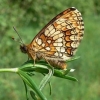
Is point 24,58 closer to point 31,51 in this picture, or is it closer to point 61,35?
point 61,35

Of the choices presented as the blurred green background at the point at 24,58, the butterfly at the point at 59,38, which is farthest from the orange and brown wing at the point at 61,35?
the blurred green background at the point at 24,58

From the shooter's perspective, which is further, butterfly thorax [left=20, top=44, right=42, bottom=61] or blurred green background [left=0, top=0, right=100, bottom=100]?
blurred green background [left=0, top=0, right=100, bottom=100]

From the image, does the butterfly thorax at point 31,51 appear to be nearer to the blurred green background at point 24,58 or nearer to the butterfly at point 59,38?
the butterfly at point 59,38

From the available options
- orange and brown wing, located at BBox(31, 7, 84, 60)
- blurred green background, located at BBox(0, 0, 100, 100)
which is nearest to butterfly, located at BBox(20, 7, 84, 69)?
orange and brown wing, located at BBox(31, 7, 84, 60)

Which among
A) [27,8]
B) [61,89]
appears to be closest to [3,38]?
[27,8]

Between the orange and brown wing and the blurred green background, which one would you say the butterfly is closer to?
the orange and brown wing

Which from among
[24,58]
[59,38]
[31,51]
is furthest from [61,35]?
[24,58]

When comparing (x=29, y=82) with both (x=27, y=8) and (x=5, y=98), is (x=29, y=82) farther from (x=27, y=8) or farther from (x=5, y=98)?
(x=27, y=8)
